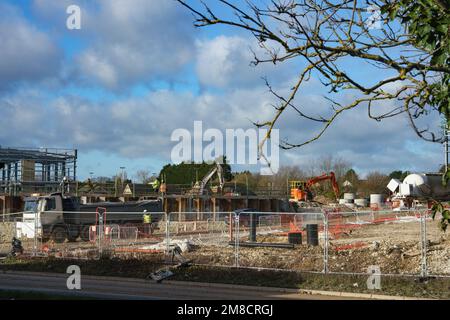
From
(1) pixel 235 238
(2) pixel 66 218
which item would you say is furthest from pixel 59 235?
(1) pixel 235 238

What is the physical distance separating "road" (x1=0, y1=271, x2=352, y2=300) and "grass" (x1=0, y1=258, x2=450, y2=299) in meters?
0.60

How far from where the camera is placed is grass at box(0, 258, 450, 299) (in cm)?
1474

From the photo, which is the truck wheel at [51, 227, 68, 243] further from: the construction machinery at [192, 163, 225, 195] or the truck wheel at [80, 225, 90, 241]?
the construction machinery at [192, 163, 225, 195]

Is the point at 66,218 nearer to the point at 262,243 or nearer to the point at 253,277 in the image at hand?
the point at 262,243

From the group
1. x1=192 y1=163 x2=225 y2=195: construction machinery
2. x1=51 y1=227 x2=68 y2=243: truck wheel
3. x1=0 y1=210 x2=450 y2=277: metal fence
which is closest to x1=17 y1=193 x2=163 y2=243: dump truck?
x1=51 y1=227 x2=68 y2=243: truck wheel

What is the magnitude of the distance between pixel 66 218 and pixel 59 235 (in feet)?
11.6

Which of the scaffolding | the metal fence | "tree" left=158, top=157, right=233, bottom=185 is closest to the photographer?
the metal fence

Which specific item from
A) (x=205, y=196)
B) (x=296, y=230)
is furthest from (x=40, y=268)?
(x=205, y=196)

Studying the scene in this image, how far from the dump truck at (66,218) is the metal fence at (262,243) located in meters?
0.17

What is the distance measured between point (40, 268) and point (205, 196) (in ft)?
134

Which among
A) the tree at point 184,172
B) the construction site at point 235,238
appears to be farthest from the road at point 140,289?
the tree at point 184,172
